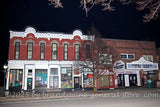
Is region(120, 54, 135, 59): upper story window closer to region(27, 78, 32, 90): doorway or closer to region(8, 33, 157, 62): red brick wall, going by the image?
region(8, 33, 157, 62): red brick wall

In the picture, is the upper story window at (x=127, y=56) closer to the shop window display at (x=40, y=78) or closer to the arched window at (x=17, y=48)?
the shop window display at (x=40, y=78)

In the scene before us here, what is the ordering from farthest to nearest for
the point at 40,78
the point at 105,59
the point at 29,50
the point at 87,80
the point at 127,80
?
the point at 127,80, the point at 87,80, the point at 29,50, the point at 40,78, the point at 105,59

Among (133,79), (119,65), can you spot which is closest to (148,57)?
(133,79)

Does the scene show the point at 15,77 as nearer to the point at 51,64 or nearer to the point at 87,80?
the point at 51,64

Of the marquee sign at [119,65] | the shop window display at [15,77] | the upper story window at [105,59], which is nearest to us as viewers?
the upper story window at [105,59]

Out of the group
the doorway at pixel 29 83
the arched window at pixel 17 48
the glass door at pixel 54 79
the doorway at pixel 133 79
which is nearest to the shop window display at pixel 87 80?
the glass door at pixel 54 79

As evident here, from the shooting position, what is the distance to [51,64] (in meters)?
23.1

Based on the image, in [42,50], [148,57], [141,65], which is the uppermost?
[42,50]

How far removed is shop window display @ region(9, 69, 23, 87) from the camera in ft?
69.6

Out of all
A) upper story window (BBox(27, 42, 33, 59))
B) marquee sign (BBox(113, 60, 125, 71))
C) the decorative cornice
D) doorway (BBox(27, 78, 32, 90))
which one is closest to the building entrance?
marquee sign (BBox(113, 60, 125, 71))

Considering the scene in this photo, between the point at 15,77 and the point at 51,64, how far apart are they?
576 centimetres

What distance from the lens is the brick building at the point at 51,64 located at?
2173cm

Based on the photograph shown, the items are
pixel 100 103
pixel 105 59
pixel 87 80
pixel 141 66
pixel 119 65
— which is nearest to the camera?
pixel 100 103

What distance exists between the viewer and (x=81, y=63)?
2048 cm
